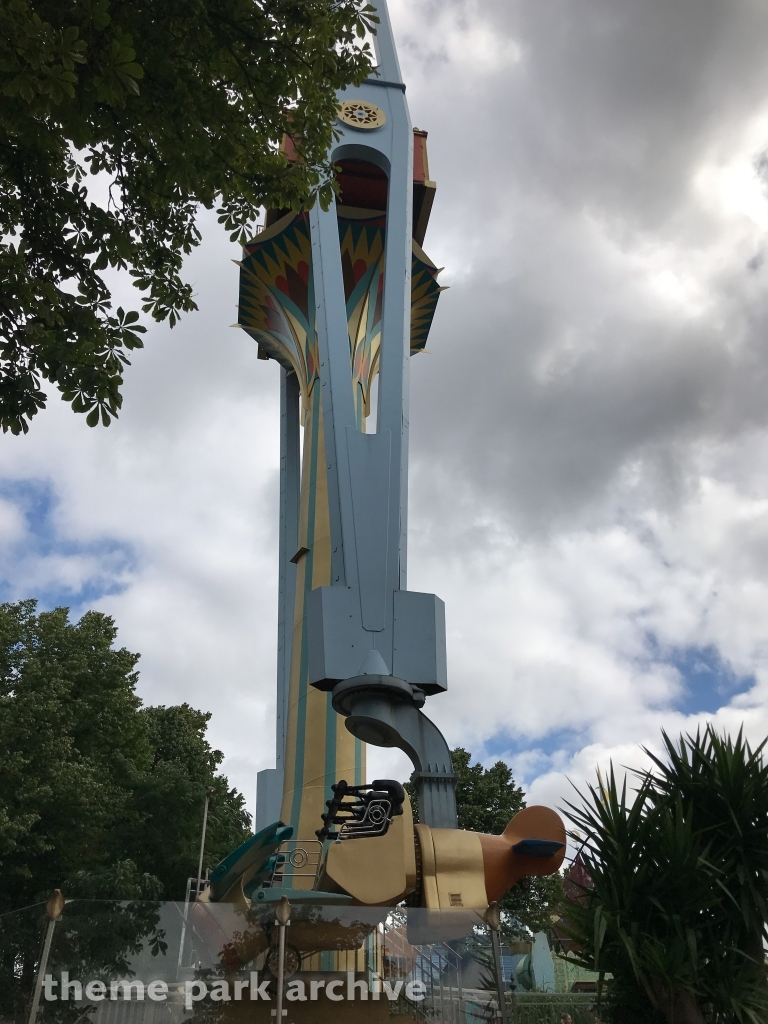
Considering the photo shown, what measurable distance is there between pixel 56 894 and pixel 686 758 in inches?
211

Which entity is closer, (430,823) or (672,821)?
(672,821)

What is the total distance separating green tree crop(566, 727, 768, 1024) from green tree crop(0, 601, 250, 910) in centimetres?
1435

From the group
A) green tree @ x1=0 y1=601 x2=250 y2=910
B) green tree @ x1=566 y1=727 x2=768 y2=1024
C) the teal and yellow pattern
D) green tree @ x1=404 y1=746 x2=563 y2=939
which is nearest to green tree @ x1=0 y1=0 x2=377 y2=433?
green tree @ x1=566 y1=727 x2=768 y2=1024

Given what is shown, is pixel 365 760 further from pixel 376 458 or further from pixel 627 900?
pixel 627 900

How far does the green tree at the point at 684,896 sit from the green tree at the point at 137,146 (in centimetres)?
560

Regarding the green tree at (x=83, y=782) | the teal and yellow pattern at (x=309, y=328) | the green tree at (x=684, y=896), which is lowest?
the green tree at (x=684, y=896)

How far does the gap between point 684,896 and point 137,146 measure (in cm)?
768

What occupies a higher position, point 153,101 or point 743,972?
point 153,101

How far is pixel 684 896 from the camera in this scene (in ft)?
23.9

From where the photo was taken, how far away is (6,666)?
21.5 meters

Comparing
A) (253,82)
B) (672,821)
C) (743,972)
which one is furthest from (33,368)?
(743,972)

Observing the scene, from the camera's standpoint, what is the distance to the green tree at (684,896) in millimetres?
6898

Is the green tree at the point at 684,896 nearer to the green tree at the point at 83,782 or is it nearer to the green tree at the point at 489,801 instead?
the green tree at the point at 83,782

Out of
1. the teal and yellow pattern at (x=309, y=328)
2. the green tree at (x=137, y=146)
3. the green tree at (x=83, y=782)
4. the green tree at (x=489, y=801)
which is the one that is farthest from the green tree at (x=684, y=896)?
the green tree at (x=489, y=801)
